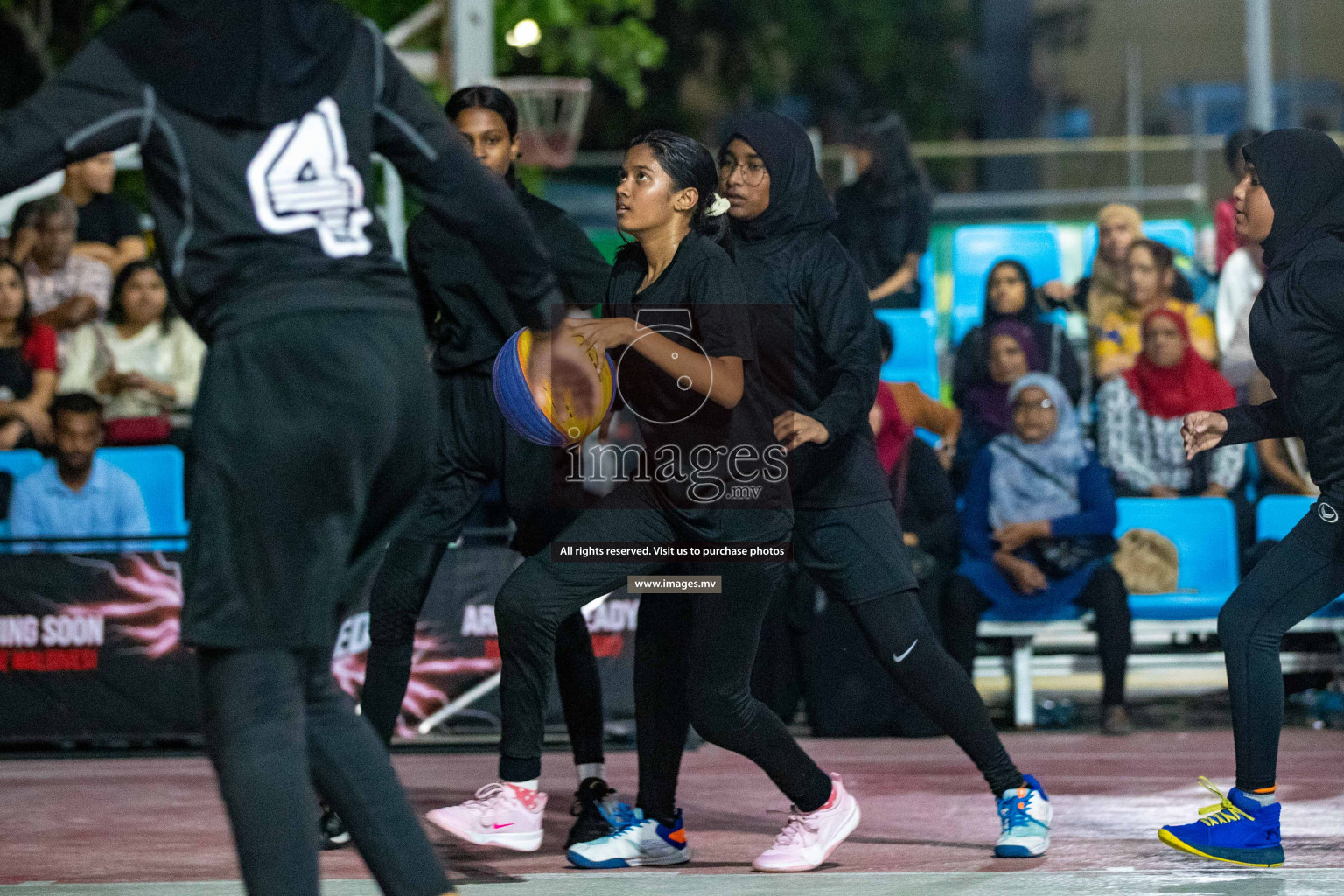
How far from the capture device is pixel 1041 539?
8.13 meters

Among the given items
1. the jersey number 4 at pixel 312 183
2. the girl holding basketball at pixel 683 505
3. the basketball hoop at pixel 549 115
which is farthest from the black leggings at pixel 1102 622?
the basketball hoop at pixel 549 115

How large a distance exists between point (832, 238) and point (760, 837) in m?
1.90

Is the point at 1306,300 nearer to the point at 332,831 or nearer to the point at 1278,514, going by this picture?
the point at 332,831

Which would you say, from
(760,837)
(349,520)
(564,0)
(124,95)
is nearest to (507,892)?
(760,837)

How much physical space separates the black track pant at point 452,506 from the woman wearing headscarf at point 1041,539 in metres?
3.41

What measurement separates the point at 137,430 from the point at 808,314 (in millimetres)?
5249

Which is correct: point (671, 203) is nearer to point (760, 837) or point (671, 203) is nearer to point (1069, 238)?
point (760, 837)

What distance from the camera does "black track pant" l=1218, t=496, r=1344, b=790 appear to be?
4652 millimetres

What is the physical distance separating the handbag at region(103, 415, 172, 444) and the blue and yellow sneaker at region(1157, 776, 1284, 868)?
600cm

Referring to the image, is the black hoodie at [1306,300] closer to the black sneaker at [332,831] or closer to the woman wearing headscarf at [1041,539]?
→ the black sneaker at [332,831]

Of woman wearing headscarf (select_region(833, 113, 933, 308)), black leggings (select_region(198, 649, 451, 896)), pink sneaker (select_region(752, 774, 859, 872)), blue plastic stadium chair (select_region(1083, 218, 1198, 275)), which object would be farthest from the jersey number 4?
blue plastic stadium chair (select_region(1083, 218, 1198, 275))

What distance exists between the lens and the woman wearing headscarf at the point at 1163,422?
8.80m

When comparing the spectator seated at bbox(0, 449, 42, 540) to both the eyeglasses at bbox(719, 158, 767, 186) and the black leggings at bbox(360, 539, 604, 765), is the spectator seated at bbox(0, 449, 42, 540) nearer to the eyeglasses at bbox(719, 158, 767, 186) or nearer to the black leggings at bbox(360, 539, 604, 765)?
the black leggings at bbox(360, 539, 604, 765)

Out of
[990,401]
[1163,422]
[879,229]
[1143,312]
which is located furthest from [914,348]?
[1163,422]
